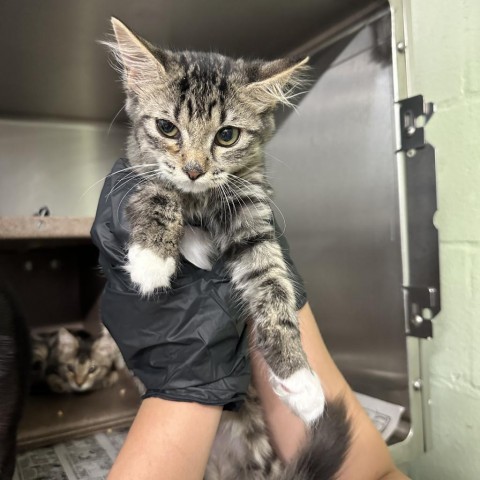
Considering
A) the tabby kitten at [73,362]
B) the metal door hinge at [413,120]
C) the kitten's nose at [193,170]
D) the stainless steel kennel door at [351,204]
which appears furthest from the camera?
the tabby kitten at [73,362]

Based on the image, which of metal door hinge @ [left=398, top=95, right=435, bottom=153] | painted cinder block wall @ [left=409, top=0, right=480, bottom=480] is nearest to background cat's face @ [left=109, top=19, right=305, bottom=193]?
metal door hinge @ [left=398, top=95, right=435, bottom=153]

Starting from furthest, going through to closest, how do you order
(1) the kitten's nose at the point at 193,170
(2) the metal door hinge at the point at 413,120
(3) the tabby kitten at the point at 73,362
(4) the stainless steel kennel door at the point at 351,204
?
(3) the tabby kitten at the point at 73,362, (4) the stainless steel kennel door at the point at 351,204, (2) the metal door hinge at the point at 413,120, (1) the kitten's nose at the point at 193,170

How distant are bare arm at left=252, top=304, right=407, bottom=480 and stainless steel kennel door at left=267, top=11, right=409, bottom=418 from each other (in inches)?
8.8

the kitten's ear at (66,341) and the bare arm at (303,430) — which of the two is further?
the kitten's ear at (66,341)

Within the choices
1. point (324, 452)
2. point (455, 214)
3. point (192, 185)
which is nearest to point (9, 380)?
point (192, 185)

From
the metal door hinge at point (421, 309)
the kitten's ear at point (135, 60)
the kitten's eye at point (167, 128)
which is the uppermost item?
the kitten's ear at point (135, 60)

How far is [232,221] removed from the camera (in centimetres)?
96

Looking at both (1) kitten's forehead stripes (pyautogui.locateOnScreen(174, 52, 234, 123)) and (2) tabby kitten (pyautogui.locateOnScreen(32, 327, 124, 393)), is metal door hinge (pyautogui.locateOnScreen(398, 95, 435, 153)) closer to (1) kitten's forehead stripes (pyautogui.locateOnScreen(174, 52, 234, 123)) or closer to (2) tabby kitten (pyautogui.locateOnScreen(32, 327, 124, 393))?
(1) kitten's forehead stripes (pyautogui.locateOnScreen(174, 52, 234, 123))

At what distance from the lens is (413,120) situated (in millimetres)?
1069

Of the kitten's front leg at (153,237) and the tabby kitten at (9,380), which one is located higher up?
the kitten's front leg at (153,237)

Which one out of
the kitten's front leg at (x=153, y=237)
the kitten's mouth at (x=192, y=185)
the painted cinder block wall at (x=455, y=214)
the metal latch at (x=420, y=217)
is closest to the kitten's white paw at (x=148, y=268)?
the kitten's front leg at (x=153, y=237)

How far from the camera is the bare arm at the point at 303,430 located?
37.2 inches

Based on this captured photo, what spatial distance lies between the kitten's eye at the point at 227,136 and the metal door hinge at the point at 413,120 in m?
0.45

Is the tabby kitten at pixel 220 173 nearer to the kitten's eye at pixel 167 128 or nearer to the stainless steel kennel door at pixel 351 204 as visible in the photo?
the kitten's eye at pixel 167 128
